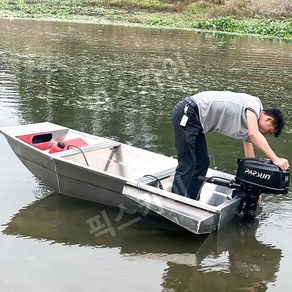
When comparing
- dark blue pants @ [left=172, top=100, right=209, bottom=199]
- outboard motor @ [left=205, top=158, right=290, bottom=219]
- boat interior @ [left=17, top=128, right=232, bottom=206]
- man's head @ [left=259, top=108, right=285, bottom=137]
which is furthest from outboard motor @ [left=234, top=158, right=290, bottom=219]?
boat interior @ [left=17, top=128, right=232, bottom=206]

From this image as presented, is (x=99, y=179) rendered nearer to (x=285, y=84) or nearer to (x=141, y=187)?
(x=141, y=187)

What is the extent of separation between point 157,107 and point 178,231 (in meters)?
5.78

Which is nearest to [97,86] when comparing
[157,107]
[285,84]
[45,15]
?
[157,107]

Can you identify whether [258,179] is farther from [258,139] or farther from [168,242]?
[168,242]

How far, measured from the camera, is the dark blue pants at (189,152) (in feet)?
17.4

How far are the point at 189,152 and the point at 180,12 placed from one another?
113 feet

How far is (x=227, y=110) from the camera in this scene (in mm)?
5133

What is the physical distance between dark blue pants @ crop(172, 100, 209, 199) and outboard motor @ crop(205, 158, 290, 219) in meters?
0.25

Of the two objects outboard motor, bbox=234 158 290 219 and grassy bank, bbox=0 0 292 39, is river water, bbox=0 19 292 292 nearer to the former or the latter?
outboard motor, bbox=234 158 290 219

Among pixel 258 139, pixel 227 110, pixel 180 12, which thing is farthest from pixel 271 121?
pixel 180 12

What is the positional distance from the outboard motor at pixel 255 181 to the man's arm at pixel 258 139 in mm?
56

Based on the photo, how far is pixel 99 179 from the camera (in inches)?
219

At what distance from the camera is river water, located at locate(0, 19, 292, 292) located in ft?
15.2

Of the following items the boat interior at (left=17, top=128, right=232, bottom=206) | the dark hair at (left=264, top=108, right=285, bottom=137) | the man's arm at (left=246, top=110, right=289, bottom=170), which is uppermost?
the dark hair at (left=264, top=108, right=285, bottom=137)
